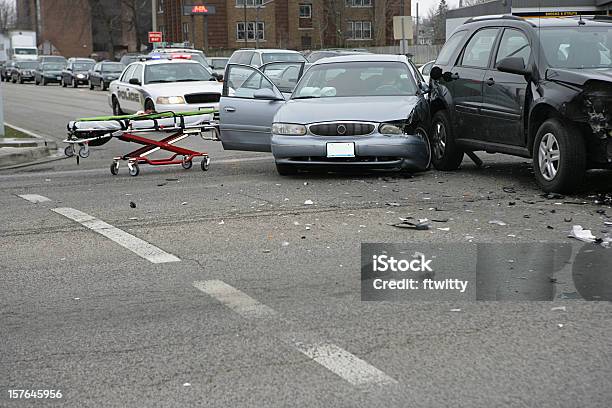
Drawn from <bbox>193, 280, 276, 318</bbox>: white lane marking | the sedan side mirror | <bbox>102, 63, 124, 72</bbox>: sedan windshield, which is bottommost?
<bbox>193, 280, 276, 318</bbox>: white lane marking

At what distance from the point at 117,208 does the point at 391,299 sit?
4494mm

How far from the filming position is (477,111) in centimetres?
1127

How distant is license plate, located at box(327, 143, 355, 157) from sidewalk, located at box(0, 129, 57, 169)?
6.09 m

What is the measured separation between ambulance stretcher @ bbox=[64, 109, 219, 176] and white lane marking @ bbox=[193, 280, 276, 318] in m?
6.12

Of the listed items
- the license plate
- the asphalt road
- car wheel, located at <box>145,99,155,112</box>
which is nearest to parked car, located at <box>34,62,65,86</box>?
car wheel, located at <box>145,99,155,112</box>

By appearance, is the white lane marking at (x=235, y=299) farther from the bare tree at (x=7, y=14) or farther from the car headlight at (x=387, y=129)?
the bare tree at (x=7, y=14)

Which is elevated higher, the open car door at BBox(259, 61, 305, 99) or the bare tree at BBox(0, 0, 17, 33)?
the bare tree at BBox(0, 0, 17, 33)

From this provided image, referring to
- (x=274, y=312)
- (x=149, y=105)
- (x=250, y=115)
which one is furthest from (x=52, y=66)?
(x=274, y=312)

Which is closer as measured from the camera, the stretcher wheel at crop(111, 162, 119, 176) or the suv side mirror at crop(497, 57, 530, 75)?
the suv side mirror at crop(497, 57, 530, 75)

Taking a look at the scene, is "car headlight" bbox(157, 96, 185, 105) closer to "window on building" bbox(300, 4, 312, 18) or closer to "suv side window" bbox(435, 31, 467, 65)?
"suv side window" bbox(435, 31, 467, 65)

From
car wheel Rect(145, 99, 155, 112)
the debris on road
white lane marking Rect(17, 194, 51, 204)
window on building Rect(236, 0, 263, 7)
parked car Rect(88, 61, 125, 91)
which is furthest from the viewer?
window on building Rect(236, 0, 263, 7)

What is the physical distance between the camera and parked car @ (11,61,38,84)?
6097 cm

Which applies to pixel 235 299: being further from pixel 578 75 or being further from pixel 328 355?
pixel 578 75

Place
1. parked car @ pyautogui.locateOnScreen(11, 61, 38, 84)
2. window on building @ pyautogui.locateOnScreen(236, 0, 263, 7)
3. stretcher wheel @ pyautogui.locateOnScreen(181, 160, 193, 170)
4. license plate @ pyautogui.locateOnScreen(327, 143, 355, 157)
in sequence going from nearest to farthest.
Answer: license plate @ pyautogui.locateOnScreen(327, 143, 355, 157), stretcher wheel @ pyautogui.locateOnScreen(181, 160, 193, 170), parked car @ pyautogui.locateOnScreen(11, 61, 38, 84), window on building @ pyautogui.locateOnScreen(236, 0, 263, 7)
